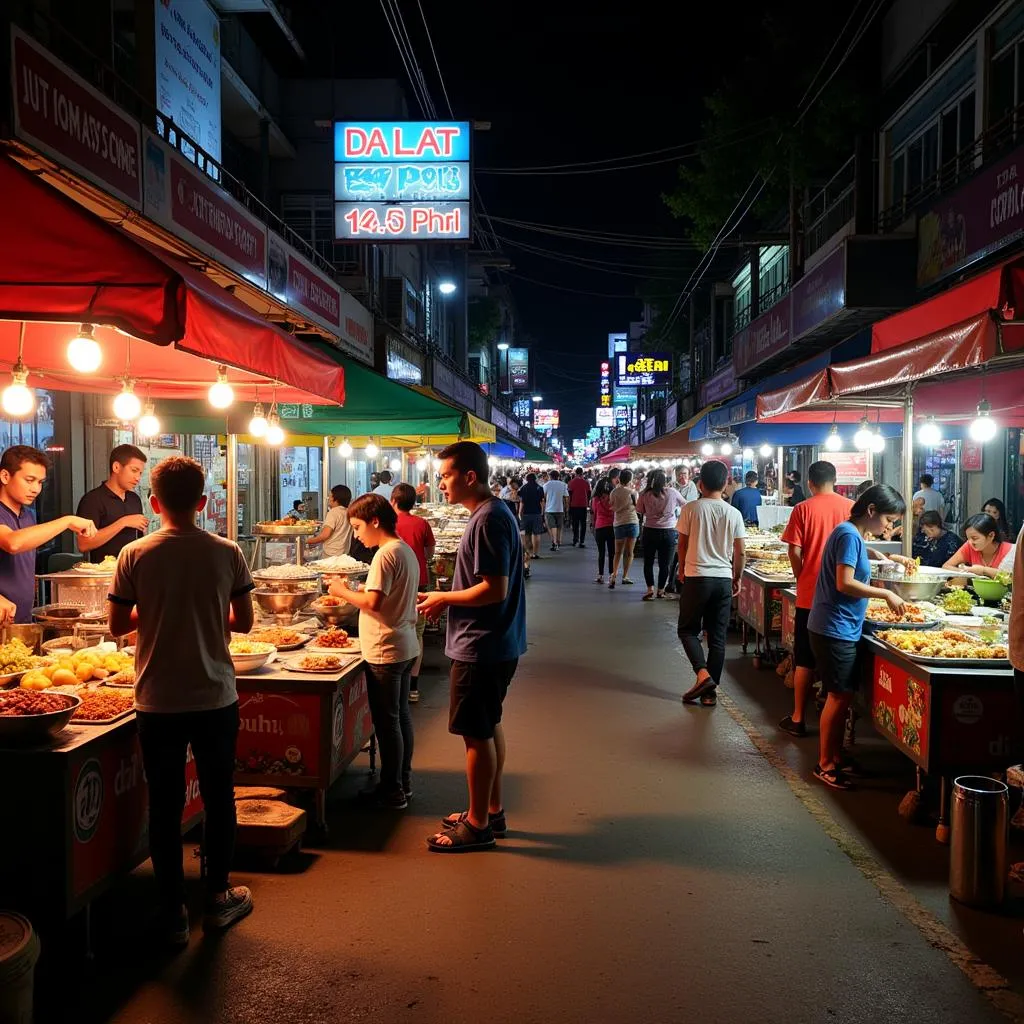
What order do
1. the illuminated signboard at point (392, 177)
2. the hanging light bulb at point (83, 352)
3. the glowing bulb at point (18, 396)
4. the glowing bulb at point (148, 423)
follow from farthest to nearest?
the illuminated signboard at point (392, 177) → the glowing bulb at point (148, 423) → the glowing bulb at point (18, 396) → the hanging light bulb at point (83, 352)

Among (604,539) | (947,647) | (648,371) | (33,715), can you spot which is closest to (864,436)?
(947,647)

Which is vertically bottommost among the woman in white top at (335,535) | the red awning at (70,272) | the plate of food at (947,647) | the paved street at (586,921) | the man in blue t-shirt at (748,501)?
the paved street at (586,921)

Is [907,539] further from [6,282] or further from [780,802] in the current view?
[6,282]

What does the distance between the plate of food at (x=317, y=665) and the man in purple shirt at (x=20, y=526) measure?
1.83 meters

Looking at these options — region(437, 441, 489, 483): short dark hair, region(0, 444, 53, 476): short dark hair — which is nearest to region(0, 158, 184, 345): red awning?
region(437, 441, 489, 483): short dark hair

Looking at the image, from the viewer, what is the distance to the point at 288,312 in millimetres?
12477

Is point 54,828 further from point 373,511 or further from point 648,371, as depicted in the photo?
point 648,371

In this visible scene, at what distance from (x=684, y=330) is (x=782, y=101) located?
974 inches

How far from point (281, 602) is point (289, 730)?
1.55 meters

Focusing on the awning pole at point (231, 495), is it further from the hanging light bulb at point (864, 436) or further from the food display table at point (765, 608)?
the hanging light bulb at point (864, 436)

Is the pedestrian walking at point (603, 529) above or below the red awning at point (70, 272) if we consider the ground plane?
below

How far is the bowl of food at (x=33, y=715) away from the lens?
380cm

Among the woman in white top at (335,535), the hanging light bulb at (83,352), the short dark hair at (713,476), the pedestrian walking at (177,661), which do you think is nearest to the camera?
the pedestrian walking at (177,661)

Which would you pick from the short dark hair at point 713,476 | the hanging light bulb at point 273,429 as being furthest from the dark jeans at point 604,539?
the hanging light bulb at point 273,429
